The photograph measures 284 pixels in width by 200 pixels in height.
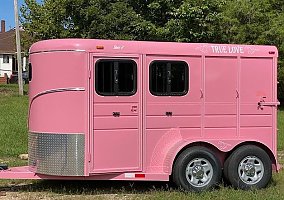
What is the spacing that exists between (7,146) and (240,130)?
695cm

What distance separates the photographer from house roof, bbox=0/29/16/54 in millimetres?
59622

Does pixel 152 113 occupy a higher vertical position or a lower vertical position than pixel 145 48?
lower

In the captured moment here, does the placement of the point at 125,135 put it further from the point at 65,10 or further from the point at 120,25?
the point at 65,10

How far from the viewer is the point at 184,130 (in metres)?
8.35

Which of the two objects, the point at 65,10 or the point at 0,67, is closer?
the point at 65,10

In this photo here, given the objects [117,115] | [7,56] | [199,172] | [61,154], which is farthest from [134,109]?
[7,56]

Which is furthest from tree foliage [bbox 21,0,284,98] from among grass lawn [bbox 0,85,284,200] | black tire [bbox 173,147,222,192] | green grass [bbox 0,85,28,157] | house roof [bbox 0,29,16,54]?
house roof [bbox 0,29,16,54]

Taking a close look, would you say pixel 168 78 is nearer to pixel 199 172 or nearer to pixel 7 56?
pixel 199 172

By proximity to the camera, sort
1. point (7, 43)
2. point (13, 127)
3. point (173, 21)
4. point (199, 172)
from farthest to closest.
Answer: point (7, 43)
point (173, 21)
point (13, 127)
point (199, 172)

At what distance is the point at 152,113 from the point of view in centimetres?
816

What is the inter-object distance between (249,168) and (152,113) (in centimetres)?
188

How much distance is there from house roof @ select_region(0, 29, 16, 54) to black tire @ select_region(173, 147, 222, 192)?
52816 mm

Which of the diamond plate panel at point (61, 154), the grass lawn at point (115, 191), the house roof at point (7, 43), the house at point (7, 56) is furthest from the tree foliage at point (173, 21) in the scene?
the house roof at point (7, 43)

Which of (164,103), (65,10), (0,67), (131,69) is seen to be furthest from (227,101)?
(0,67)
